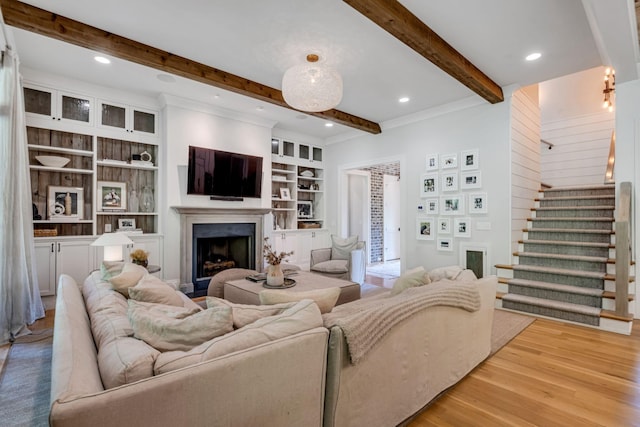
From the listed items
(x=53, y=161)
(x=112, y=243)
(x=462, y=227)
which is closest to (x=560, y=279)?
(x=462, y=227)

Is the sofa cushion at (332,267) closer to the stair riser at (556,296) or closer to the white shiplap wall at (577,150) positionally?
the stair riser at (556,296)

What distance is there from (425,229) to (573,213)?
6.94 feet

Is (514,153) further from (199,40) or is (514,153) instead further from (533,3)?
(199,40)

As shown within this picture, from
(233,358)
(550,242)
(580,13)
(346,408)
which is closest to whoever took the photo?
(233,358)

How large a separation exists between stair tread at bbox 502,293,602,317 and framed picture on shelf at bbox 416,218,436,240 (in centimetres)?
143

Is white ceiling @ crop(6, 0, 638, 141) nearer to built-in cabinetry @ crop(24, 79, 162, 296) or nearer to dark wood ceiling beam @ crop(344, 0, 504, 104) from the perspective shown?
dark wood ceiling beam @ crop(344, 0, 504, 104)

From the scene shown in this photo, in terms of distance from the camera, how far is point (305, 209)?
719cm

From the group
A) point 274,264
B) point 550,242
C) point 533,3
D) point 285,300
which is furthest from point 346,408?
point 550,242

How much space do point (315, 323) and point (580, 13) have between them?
3.50 metres

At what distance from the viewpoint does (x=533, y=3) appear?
103 inches

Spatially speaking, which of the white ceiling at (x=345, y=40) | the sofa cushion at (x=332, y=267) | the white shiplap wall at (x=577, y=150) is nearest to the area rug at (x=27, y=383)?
the white ceiling at (x=345, y=40)

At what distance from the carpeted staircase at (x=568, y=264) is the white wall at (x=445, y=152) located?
1.30 feet

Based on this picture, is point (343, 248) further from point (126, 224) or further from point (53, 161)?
point (53, 161)

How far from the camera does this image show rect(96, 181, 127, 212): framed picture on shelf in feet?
14.6
